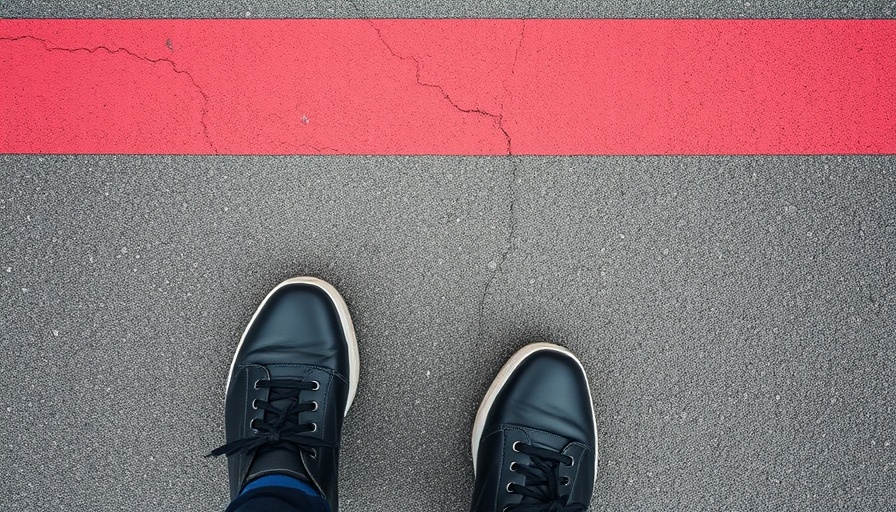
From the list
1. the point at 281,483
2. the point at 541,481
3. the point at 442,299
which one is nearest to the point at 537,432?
the point at 541,481

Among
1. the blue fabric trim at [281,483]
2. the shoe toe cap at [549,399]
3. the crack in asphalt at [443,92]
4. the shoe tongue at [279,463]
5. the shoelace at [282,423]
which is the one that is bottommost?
the blue fabric trim at [281,483]

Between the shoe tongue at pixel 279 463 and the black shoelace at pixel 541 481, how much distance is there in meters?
0.68

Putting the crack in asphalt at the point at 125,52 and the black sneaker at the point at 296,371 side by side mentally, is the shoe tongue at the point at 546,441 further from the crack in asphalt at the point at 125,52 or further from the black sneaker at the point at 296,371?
the crack in asphalt at the point at 125,52

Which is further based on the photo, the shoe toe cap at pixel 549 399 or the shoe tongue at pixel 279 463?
the shoe toe cap at pixel 549 399

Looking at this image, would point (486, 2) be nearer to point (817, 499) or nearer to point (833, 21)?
point (833, 21)

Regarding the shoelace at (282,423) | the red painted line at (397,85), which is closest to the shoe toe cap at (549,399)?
the shoelace at (282,423)

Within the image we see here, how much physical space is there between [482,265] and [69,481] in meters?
1.61

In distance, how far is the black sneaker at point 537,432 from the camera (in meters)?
1.65

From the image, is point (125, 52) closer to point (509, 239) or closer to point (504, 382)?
point (509, 239)

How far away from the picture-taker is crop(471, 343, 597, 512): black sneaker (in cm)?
165

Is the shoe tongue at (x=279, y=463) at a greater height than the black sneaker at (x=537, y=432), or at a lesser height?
lesser

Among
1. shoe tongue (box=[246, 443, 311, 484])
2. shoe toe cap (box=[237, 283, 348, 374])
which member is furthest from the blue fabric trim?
shoe toe cap (box=[237, 283, 348, 374])

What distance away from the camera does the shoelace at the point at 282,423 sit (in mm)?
1561

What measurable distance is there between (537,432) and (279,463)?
0.84 metres
